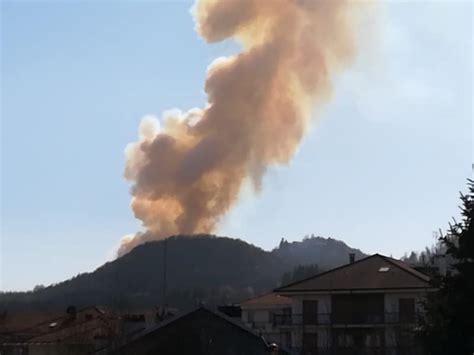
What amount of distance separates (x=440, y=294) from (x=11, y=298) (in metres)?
132

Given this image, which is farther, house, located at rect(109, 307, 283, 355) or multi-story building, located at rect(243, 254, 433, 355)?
multi-story building, located at rect(243, 254, 433, 355)

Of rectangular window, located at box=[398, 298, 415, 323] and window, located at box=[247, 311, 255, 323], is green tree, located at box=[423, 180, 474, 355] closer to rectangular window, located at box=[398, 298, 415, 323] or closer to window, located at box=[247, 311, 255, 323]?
rectangular window, located at box=[398, 298, 415, 323]

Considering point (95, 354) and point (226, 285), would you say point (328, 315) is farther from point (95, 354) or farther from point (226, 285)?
point (226, 285)

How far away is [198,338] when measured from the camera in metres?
56.4

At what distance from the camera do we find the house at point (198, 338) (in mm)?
55844

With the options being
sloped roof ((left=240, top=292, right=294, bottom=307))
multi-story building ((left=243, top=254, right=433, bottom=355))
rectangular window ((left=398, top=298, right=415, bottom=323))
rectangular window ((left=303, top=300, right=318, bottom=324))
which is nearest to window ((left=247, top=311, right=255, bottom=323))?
sloped roof ((left=240, top=292, right=294, bottom=307))

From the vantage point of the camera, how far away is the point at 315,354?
58.4 m

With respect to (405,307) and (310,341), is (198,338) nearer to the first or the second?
(310,341)

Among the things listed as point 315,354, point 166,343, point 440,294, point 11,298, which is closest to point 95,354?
point 166,343

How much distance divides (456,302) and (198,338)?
34.1m

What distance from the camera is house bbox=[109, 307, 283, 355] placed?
55.8m

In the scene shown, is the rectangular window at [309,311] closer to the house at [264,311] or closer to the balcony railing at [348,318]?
the balcony railing at [348,318]

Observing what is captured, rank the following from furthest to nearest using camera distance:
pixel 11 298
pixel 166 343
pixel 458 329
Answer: pixel 11 298
pixel 166 343
pixel 458 329

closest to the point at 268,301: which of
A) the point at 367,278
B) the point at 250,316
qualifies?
the point at 250,316
